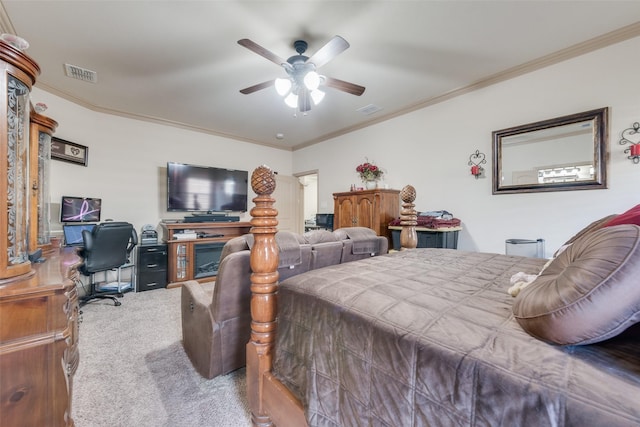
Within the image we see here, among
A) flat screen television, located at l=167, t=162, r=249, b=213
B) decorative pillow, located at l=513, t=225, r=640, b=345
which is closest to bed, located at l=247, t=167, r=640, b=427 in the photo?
decorative pillow, located at l=513, t=225, r=640, b=345

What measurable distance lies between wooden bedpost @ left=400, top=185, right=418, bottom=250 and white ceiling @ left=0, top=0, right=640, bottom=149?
1.49m

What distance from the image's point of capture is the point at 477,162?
128 inches

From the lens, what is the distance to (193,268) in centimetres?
422

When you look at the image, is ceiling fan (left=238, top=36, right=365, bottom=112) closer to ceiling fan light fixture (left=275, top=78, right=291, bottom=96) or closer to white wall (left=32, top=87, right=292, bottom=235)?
ceiling fan light fixture (left=275, top=78, right=291, bottom=96)

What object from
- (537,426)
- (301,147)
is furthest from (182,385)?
(301,147)

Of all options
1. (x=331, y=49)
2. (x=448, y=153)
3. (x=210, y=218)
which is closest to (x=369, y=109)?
(x=448, y=153)

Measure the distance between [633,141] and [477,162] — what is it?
126 centimetres

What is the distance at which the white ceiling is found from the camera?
209 centimetres

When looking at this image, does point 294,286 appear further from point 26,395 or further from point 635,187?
point 635,187

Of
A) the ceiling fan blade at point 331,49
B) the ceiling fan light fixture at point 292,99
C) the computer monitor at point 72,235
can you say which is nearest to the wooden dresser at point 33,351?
the ceiling fan blade at point 331,49

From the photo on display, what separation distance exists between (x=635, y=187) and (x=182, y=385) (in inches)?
161

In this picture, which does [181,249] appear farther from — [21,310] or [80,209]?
[21,310]

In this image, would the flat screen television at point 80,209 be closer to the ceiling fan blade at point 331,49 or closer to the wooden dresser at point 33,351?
the wooden dresser at point 33,351

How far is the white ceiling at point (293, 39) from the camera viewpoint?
2.09 metres
